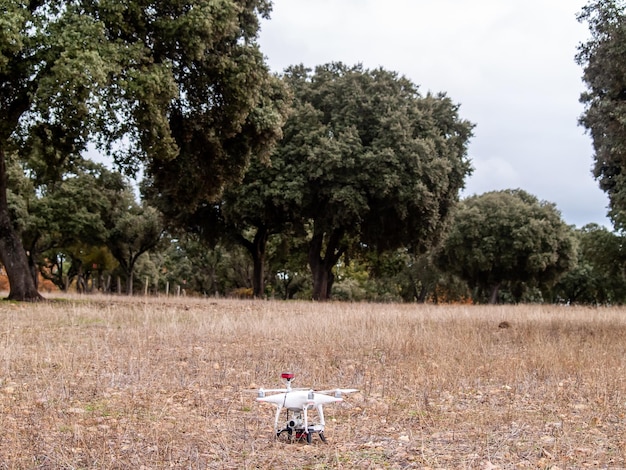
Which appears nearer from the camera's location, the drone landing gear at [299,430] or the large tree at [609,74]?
the drone landing gear at [299,430]

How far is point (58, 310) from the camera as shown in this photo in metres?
17.0

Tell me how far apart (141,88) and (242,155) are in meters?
6.34

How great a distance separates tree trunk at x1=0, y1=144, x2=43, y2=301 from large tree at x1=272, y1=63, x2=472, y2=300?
12.7m

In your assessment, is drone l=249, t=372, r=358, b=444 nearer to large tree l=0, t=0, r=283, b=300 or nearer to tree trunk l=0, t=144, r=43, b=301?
large tree l=0, t=0, r=283, b=300

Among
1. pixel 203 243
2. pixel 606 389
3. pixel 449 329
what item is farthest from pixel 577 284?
pixel 606 389

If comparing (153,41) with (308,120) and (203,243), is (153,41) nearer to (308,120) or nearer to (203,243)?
(308,120)

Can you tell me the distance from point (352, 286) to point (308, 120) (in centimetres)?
4768

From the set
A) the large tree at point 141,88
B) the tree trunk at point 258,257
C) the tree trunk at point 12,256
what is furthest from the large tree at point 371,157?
the tree trunk at point 12,256

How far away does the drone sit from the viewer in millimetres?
4918

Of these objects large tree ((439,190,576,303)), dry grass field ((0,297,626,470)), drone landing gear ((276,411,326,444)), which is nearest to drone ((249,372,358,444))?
drone landing gear ((276,411,326,444))

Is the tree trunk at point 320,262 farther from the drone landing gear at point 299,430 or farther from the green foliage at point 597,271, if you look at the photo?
the drone landing gear at point 299,430

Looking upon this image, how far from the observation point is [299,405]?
16.5 feet

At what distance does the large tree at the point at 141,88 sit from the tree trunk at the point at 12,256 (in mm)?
37

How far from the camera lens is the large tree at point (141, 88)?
16.9 meters
